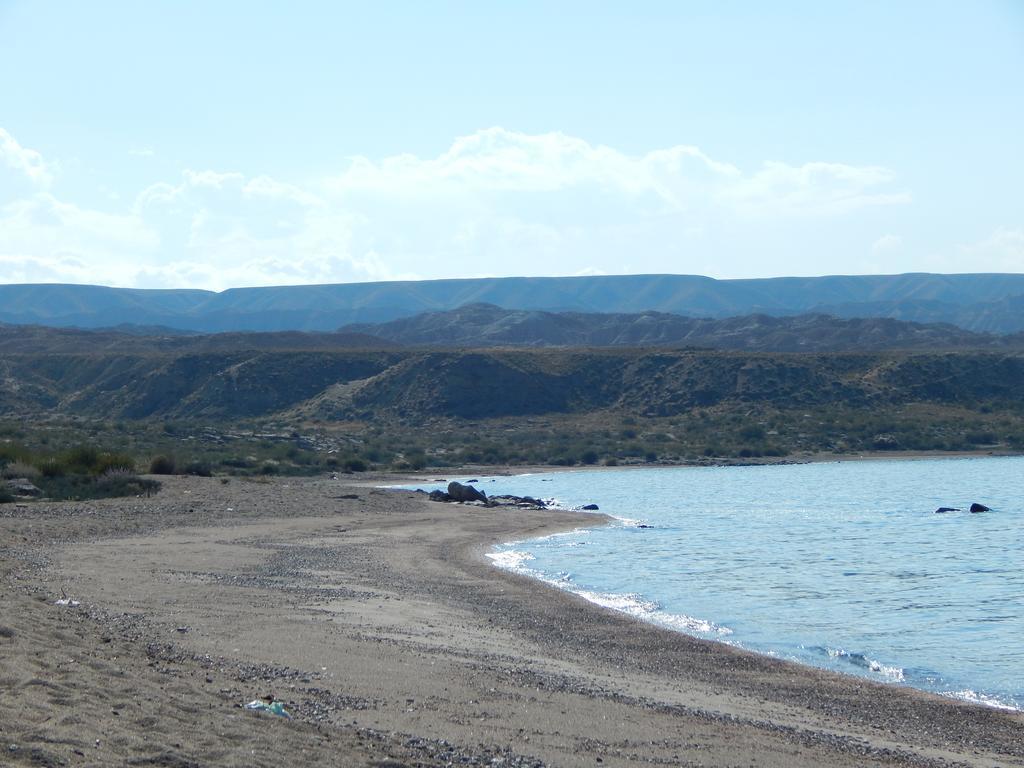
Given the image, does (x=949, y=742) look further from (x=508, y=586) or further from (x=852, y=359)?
(x=852, y=359)

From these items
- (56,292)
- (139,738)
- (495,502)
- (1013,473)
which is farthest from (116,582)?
(56,292)

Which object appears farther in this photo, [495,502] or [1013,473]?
[1013,473]

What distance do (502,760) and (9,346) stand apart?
309ft

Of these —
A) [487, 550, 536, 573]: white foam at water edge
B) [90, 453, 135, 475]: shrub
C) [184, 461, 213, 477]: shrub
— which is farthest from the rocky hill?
[487, 550, 536, 573]: white foam at water edge

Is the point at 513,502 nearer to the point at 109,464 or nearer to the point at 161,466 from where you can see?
the point at 161,466

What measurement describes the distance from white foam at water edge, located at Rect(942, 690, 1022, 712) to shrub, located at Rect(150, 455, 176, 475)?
2755 cm

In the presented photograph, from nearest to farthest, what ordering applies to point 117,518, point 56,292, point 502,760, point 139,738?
point 139,738, point 502,760, point 117,518, point 56,292

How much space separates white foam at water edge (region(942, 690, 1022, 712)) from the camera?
11297 mm

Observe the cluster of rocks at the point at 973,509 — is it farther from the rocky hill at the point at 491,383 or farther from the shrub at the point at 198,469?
the rocky hill at the point at 491,383

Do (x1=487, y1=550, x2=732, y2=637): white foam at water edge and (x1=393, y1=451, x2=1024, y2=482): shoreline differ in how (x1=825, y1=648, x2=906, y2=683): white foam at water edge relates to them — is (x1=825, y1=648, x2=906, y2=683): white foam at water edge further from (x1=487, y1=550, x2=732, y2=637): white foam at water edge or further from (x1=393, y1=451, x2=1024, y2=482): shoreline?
(x1=393, y1=451, x2=1024, y2=482): shoreline

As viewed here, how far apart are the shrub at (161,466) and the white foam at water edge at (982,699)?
27549 mm

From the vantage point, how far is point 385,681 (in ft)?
33.6

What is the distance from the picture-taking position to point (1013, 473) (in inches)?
1829

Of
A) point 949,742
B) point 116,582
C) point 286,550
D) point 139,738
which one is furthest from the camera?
point 286,550
